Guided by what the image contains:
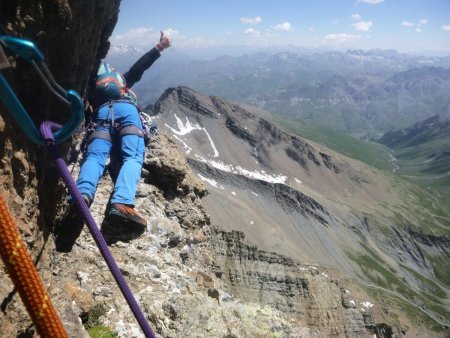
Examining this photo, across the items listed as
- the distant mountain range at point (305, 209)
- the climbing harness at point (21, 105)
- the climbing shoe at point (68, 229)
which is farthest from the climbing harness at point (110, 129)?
the distant mountain range at point (305, 209)

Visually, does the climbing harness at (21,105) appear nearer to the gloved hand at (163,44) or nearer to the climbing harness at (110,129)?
the climbing harness at (110,129)

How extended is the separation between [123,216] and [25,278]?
621 cm

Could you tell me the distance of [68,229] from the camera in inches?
315

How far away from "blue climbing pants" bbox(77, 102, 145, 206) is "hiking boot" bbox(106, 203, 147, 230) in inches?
4.9

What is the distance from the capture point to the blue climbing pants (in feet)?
29.3

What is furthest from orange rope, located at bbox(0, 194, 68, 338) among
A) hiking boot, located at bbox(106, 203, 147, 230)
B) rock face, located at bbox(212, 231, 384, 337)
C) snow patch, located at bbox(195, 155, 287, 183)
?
snow patch, located at bbox(195, 155, 287, 183)

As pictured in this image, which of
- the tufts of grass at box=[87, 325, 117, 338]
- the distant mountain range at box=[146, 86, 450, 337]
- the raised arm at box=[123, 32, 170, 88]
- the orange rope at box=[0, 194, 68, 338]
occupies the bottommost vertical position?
the distant mountain range at box=[146, 86, 450, 337]

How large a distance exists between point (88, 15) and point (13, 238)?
190 inches

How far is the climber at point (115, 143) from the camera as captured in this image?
29.4ft

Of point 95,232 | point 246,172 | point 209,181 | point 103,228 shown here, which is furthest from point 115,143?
point 246,172

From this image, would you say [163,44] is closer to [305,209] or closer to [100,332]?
[100,332]

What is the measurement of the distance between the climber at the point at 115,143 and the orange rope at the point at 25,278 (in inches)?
204

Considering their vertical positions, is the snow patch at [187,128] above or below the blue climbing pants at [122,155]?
below

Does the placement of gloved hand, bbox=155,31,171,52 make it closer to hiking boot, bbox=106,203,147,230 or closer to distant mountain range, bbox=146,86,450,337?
hiking boot, bbox=106,203,147,230
